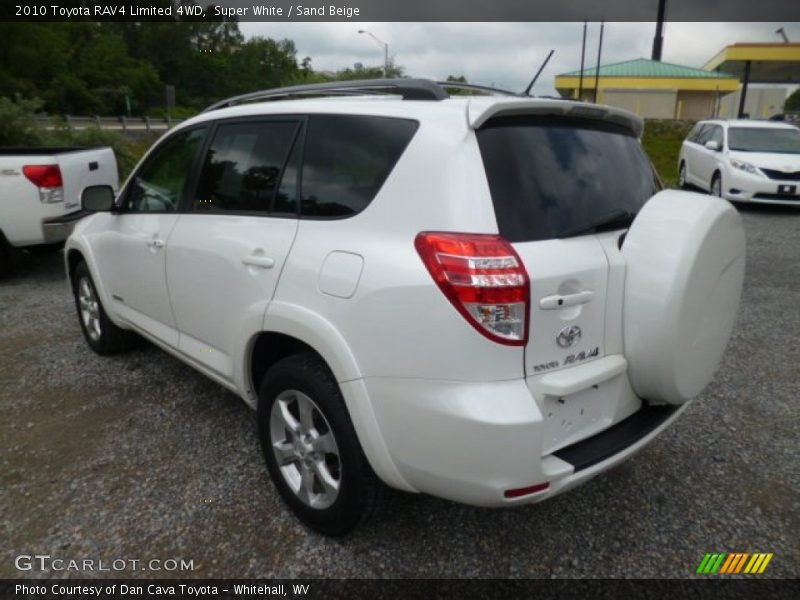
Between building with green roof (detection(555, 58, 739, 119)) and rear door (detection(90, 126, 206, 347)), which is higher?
building with green roof (detection(555, 58, 739, 119))

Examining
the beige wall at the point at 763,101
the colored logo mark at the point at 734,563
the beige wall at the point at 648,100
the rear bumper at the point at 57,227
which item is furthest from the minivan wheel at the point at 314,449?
the beige wall at the point at 763,101

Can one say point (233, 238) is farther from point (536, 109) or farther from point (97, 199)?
point (97, 199)

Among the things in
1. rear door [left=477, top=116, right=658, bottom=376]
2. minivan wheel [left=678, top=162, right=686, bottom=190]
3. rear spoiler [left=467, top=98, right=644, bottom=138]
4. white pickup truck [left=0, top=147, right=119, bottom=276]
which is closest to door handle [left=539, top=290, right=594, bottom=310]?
rear door [left=477, top=116, right=658, bottom=376]

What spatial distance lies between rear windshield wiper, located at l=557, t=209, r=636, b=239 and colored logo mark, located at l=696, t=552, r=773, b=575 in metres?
1.39

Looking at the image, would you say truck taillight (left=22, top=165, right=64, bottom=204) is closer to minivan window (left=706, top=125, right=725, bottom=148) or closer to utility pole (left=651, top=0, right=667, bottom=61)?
minivan window (left=706, top=125, right=725, bottom=148)

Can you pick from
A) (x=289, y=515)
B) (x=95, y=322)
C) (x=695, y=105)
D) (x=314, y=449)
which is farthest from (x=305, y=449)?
(x=695, y=105)

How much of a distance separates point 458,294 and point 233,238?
1284 millimetres

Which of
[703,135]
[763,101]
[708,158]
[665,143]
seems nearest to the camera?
[708,158]

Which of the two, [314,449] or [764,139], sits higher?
[764,139]

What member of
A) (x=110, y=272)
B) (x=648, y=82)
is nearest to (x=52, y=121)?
(x=110, y=272)

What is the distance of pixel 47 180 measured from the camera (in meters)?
6.16

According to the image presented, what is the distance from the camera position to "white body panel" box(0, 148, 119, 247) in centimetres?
612

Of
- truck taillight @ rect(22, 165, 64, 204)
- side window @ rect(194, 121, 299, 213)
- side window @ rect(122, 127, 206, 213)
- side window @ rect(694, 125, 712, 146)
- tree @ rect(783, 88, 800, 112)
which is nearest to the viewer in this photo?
side window @ rect(194, 121, 299, 213)

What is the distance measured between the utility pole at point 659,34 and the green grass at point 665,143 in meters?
13.5
